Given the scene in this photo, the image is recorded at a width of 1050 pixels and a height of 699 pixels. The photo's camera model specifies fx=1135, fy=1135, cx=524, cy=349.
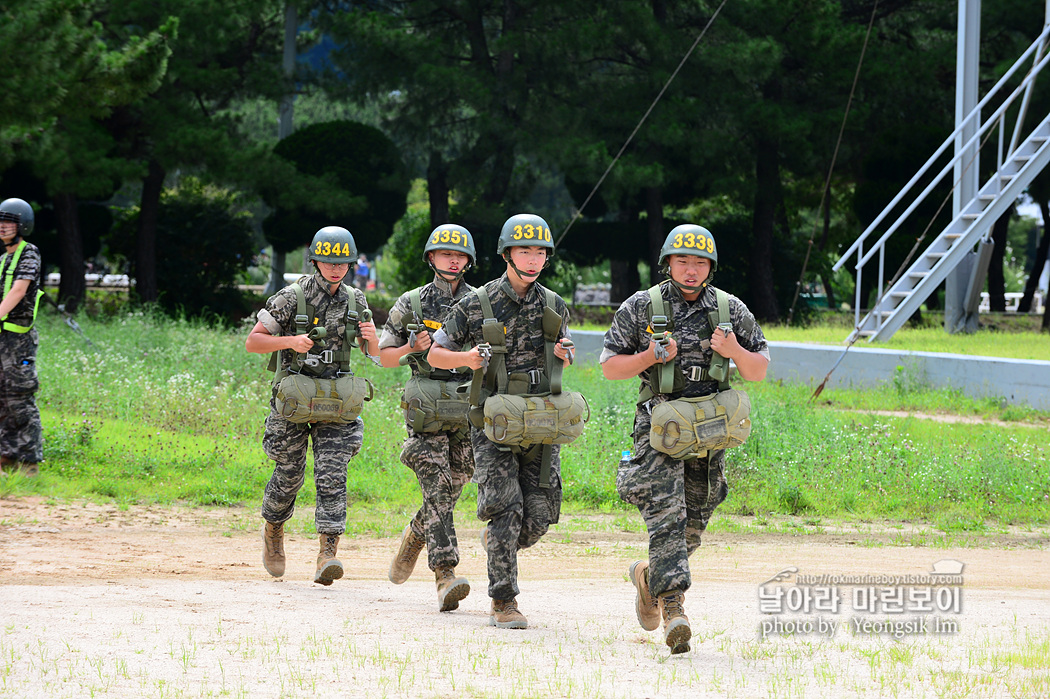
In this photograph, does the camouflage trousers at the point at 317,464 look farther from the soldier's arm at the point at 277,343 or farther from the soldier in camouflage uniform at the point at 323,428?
the soldier's arm at the point at 277,343

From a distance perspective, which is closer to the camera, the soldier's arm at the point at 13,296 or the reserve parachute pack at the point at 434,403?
the reserve parachute pack at the point at 434,403

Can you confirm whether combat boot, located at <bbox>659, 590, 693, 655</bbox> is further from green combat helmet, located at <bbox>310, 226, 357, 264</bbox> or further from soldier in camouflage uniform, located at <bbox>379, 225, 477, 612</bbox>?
green combat helmet, located at <bbox>310, 226, 357, 264</bbox>

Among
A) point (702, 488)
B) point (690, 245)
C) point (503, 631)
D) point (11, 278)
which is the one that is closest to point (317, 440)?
point (503, 631)

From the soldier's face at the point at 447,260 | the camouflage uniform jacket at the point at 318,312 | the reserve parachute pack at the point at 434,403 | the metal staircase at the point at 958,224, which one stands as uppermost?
the metal staircase at the point at 958,224

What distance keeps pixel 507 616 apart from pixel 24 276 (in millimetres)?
5549

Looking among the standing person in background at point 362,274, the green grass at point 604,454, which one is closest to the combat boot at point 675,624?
the green grass at point 604,454

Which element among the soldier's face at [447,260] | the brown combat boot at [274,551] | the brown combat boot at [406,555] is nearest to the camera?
the soldier's face at [447,260]

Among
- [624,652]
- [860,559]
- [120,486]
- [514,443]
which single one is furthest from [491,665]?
[120,486]

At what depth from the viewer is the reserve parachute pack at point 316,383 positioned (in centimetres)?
658

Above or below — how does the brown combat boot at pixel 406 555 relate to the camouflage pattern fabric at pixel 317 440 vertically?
below

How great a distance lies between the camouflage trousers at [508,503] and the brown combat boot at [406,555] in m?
0.92

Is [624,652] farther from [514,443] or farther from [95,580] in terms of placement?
[95,580]

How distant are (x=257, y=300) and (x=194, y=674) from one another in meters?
23.0

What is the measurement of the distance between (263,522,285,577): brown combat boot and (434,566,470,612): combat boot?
4.28ft
